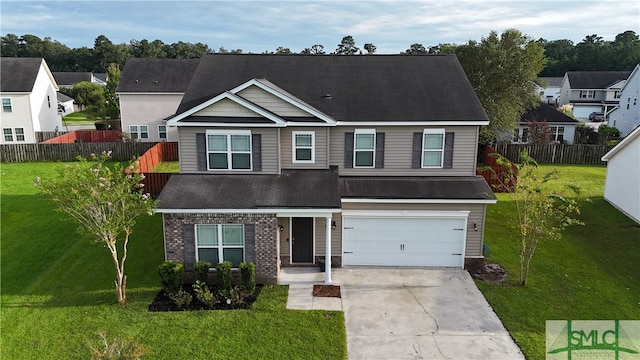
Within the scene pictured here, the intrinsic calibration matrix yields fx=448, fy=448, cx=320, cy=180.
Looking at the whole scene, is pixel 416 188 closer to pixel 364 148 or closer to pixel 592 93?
pixel 364 148

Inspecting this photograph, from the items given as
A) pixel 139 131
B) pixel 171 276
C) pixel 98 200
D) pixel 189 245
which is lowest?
pixel 171 276

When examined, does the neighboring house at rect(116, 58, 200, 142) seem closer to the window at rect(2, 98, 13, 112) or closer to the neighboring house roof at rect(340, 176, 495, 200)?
the window at rect(2, 98, 13, 112)

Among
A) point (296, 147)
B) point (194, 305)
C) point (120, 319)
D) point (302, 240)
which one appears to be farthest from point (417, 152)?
point (120, 319)

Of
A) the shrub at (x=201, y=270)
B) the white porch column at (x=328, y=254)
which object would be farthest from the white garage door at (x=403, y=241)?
the shrub at (x=201, y=270)

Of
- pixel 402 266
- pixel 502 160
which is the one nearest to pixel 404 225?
pixel 402 266

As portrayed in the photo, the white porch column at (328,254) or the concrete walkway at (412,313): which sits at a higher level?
the white porch column at (328,254)

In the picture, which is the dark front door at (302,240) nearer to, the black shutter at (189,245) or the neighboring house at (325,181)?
the neighboring house at (325,181)

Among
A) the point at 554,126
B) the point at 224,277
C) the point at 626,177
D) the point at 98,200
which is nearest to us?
the point at 98,200
